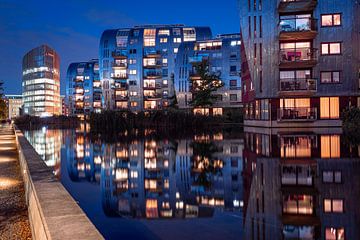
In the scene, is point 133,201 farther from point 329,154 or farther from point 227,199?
point 329,154

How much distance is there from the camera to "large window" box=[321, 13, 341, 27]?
42.3m

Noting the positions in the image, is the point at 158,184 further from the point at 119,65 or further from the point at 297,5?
the point at 119,65

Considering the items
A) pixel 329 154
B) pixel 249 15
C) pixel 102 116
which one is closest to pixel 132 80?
pixel 102 116

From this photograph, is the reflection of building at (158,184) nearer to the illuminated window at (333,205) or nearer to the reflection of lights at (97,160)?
the reflection of lights at (97,160)

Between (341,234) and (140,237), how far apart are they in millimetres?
3503

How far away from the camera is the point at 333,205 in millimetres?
8984

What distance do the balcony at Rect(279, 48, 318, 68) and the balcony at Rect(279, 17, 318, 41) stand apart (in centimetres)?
158

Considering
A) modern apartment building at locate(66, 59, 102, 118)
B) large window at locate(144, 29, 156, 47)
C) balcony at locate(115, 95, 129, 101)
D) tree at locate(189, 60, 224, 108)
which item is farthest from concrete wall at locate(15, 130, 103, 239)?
modern apartment building at locate(66, 59, 102, 118)

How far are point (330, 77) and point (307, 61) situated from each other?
132 inches

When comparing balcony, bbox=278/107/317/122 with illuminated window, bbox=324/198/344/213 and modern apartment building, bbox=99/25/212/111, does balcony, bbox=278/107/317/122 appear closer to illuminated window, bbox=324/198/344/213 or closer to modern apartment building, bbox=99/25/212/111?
illuminated window, bbox=324/198/344/213

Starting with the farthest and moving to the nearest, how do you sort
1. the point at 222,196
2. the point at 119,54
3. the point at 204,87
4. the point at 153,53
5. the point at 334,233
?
1. the point at 119,54
2. the point at 153,53
3. the point at 204,87
4. the point at 222,196
5. the point at 334,233

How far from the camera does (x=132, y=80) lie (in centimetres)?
9981

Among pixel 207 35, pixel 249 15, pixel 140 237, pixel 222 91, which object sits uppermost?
pixel 207 35

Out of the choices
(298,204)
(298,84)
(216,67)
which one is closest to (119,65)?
(216,67)
